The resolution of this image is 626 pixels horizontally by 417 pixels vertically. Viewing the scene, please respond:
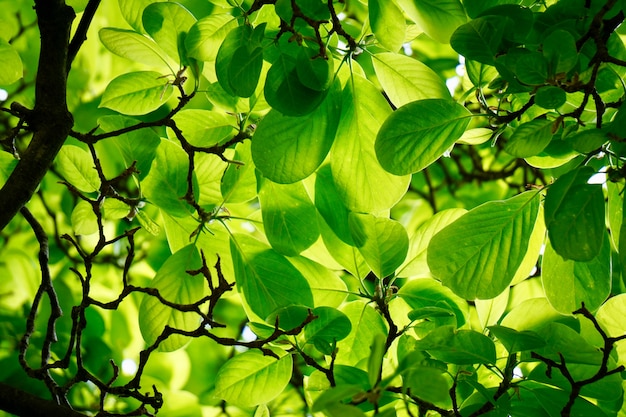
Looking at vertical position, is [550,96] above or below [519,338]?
above

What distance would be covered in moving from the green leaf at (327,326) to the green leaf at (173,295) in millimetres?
259

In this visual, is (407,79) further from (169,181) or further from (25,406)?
(25,406)

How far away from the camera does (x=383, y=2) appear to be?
36.0 inches

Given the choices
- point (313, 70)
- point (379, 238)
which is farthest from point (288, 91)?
point (379, 238)

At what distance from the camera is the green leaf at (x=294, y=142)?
94 centimetres

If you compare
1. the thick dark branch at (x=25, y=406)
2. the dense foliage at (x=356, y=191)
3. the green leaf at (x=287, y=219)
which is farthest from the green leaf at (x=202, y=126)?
the thick dark branch at (x=25, y=406)

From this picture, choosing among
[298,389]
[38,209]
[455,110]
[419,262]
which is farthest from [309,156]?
[38,209]

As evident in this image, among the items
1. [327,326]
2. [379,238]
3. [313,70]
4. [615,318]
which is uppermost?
[313,70]

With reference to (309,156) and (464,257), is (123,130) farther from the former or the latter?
(464,257)

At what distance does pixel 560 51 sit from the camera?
758 mm

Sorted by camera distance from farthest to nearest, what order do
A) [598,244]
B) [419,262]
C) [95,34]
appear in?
[95,34]
[419,262]
[598,244]

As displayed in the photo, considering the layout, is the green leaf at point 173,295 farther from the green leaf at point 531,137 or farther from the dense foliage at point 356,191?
the green leaf at point 531,137

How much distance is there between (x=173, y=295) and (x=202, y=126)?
29 centimetres

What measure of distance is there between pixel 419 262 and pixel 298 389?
3.62 feet
